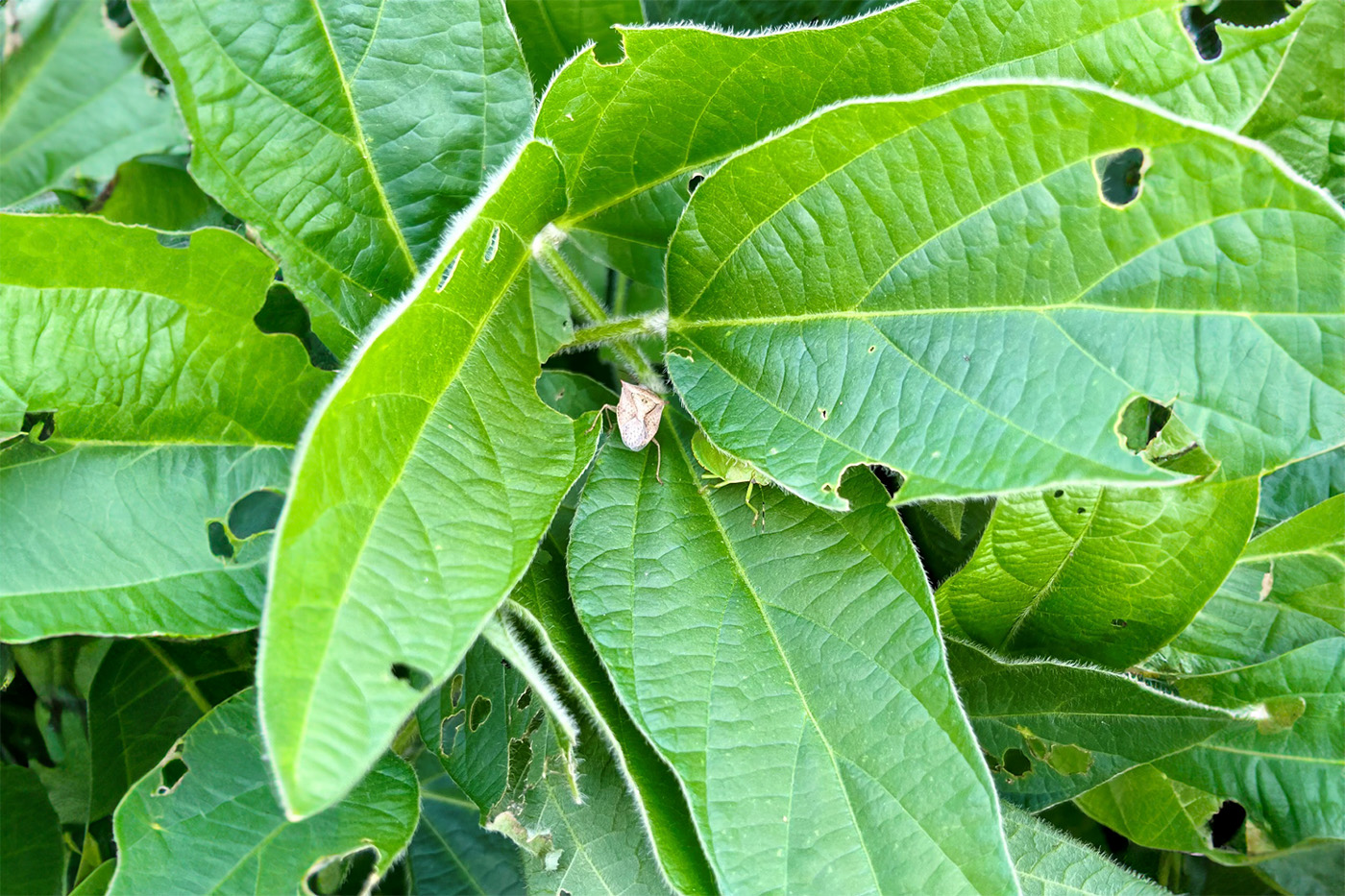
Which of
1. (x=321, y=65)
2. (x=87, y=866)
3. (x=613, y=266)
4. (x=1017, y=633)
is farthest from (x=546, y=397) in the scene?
(x=87, y=866)

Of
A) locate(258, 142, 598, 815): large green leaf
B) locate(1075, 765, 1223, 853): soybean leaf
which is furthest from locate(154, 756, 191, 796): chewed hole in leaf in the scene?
locate(1075, 765, 1223, 853): soybean leaf

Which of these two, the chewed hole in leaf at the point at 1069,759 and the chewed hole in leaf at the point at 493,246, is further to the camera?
the chewed hole in leaf at the point at 1069,759

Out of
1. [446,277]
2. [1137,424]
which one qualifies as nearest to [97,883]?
[446,277]

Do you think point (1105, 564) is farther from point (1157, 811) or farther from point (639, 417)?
point (639, 417)

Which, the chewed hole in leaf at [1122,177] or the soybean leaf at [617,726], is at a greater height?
the chewed hole in leaf at [1122,177]

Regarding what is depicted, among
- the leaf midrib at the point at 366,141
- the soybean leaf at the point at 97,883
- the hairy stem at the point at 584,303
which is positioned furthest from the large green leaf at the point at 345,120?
the soybean leaf at the point at 97,883

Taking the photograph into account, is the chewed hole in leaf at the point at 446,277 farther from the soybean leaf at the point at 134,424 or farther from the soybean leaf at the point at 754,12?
the soybean leaf at the point at 754,12

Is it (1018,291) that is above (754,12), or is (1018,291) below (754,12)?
below
